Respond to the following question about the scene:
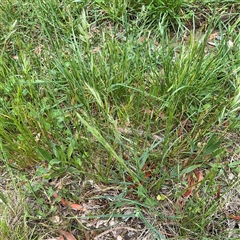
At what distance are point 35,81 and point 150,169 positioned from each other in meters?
0.84

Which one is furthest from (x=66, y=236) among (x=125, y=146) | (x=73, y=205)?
(x=125, y=146)

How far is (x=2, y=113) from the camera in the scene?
1.81 meters

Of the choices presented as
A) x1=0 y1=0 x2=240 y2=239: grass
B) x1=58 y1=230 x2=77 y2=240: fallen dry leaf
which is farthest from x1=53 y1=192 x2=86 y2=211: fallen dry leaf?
x1=58 y1=230 x2=77 y2=240: fallen dry leaf

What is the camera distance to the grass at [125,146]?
157 centimetres

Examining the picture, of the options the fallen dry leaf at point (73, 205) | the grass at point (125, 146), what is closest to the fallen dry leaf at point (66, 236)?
the grass at point (125, 146)

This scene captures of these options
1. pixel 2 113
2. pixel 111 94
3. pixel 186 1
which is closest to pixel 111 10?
pixel 186 1

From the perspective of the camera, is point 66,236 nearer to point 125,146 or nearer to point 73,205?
point 73,205

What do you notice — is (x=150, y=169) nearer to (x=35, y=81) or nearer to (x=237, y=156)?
(x=237, y=156)

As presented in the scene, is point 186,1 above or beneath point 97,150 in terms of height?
above

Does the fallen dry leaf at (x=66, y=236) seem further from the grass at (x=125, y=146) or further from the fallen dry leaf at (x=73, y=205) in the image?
the fallen dry leaf at (x=73, y=205)

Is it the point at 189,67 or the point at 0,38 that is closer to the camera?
the point at 189,67

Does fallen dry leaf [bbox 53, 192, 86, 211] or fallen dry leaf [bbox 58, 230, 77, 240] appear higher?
fallen dry leaf [bbox 53, 192, 86, 211]

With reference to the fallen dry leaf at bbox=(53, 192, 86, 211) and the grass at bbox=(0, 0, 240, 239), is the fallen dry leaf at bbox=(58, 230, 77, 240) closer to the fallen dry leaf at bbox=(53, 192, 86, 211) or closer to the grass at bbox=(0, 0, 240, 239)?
the grass at bbox=(0, 0, 240, 239)

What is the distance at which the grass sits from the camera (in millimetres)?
1570
